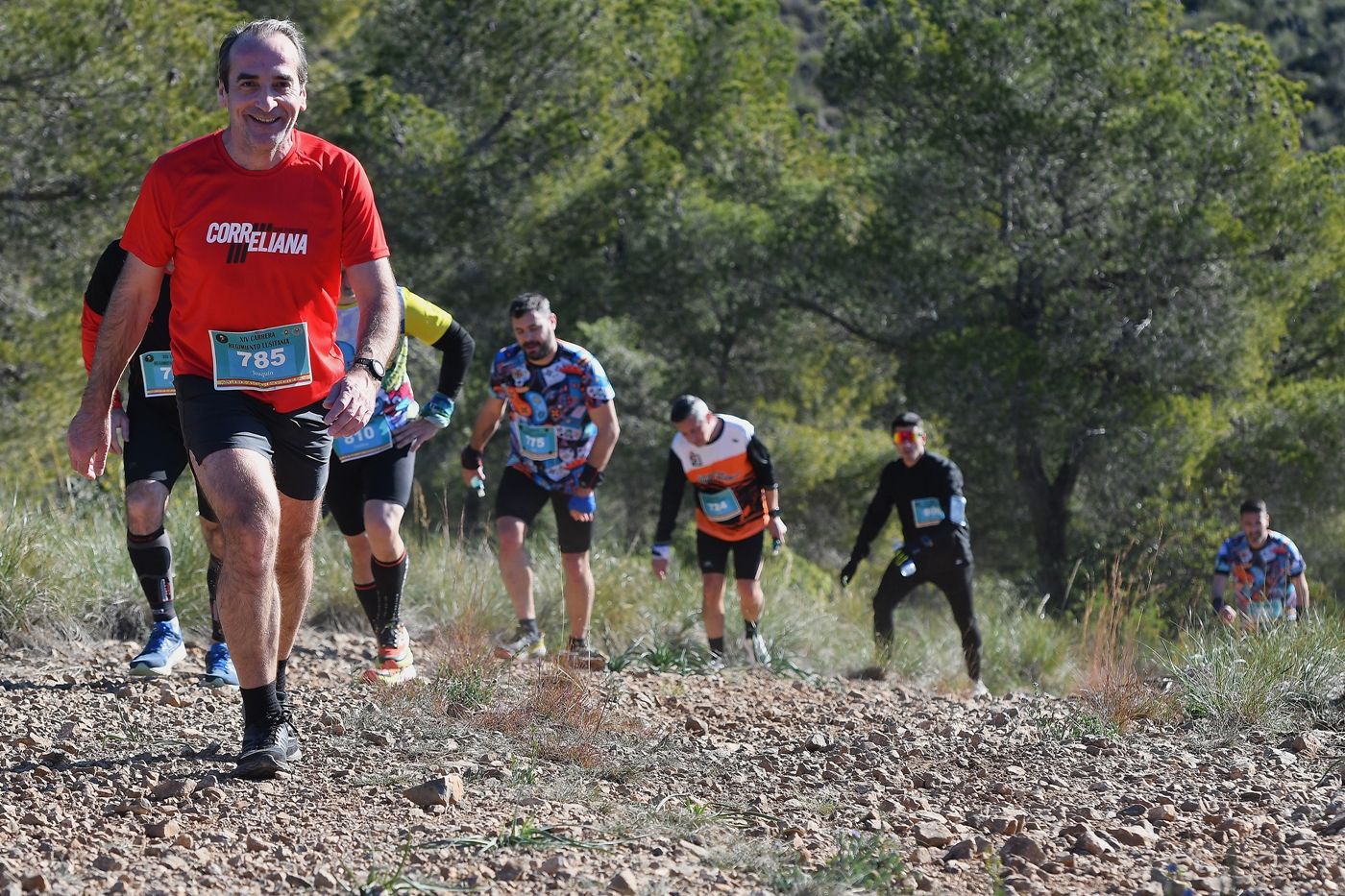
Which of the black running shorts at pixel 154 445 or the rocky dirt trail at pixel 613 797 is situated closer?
the rocky dirt trail at pixel 613 797

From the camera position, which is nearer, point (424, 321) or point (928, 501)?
point (424, 321)

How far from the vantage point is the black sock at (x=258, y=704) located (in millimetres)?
4023

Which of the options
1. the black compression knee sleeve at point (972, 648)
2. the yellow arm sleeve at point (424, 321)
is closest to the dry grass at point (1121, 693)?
the black compression knee sleeve at point (972, 648)

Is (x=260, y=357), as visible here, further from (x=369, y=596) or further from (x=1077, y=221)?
(x=1077, y=221)

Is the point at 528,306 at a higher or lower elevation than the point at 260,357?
higher

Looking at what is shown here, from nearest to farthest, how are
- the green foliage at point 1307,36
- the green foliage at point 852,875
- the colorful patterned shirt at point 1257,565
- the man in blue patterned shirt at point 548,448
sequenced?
1. the green foliage at point 852,875
2. the man in blue patterned shirt at point 548,448
3. the colorful patterned shirt at point 1257,565
4. the green foliage at point 1307,36

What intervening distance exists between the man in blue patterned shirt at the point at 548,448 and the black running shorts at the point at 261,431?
9.84 feet

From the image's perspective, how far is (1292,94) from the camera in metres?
18.0

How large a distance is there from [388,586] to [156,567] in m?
0.83

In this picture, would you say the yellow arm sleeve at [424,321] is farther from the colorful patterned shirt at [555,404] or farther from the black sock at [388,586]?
the colorful patterned shirt at [555,404]

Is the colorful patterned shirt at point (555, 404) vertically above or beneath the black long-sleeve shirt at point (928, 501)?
above

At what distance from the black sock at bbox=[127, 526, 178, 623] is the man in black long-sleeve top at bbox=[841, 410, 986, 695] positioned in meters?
4.20

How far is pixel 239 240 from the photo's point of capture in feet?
13.0

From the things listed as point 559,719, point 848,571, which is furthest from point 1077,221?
point 559,719
